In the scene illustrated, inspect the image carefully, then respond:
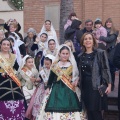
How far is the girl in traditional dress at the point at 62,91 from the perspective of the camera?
6.19 meters

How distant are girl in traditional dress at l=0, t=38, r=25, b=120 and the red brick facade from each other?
12.3 m

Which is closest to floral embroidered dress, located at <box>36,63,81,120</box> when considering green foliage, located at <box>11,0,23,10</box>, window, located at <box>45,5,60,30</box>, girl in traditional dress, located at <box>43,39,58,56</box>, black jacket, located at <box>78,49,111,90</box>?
black jacket, located at <box>78,49,111,90</box>

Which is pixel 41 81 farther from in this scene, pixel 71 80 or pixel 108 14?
pixel 108 14

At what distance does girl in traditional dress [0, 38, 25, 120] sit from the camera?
6.54m

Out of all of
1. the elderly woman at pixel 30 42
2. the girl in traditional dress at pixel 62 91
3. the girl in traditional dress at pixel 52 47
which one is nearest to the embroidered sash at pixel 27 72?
the girl in traditional dress at pixel 62 91

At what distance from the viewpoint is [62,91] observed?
6.29 meters

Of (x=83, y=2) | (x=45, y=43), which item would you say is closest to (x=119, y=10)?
(x=83, y=2)

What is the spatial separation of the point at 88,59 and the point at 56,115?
1090 millimetres

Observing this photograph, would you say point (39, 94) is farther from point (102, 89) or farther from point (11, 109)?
point (102, 89)

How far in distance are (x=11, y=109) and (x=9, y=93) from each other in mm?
291

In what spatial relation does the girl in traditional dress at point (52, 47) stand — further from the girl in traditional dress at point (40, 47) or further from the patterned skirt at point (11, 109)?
the patterned skirt at point (11, 109)

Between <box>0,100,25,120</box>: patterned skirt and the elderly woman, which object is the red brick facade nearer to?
the elderly woman

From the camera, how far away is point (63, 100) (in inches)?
244

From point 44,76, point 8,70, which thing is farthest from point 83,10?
point 8,70
